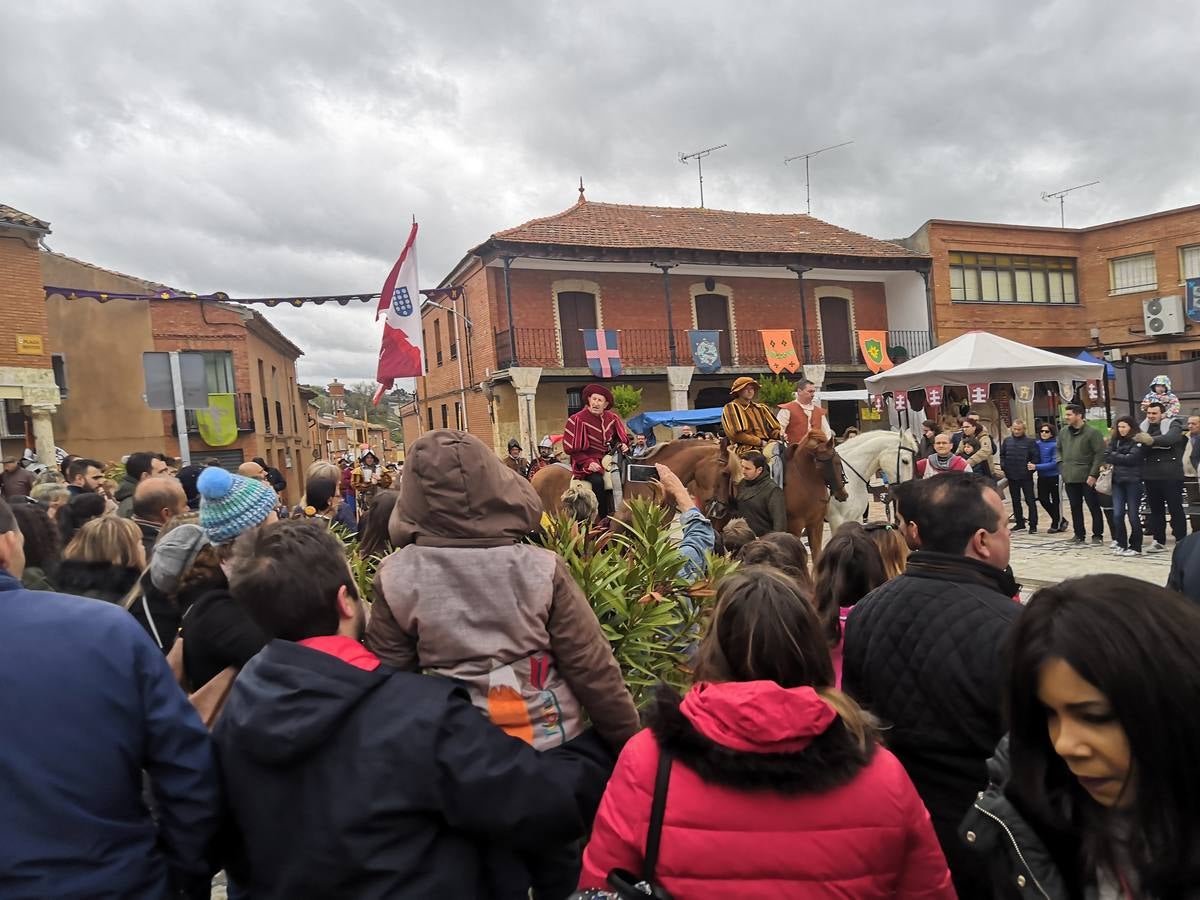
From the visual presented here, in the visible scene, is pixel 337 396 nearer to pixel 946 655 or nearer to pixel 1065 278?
pixel 1065 278

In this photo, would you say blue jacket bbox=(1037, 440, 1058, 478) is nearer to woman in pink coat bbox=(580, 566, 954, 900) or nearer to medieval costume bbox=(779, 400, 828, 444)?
medieval costume bbox=(779, 400, 828, 444)

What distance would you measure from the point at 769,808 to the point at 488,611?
0.90 meters

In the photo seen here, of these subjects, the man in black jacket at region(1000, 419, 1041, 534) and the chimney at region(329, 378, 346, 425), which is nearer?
the man in black jacket at region(1000, 419, 1041, 534)

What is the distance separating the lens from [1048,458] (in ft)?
35.0

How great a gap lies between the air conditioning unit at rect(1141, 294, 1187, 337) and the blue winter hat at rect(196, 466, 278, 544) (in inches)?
1197

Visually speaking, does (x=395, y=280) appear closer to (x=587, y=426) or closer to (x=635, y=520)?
(x=587, y=426)

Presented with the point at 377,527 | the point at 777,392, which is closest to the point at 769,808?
the point at 377,527

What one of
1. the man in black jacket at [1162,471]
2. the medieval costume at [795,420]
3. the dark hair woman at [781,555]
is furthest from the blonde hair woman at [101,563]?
the man in black jacket at [1162,471]

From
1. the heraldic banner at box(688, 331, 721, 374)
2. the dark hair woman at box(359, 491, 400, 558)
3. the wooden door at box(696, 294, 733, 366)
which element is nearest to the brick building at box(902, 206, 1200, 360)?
the wooden door at box(696, 294, 733, 366)

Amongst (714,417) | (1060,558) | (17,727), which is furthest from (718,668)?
(714,417)

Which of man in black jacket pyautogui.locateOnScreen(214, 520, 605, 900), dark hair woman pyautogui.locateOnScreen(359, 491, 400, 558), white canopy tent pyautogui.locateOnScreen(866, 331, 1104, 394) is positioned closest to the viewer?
man in black jacket pyautogui.locateOnScreen(214, 520, 605, 900)

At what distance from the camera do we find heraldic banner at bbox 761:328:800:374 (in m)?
23.2

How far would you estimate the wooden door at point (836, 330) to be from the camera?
84.3ft

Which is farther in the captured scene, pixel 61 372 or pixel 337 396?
pixel 337 396
